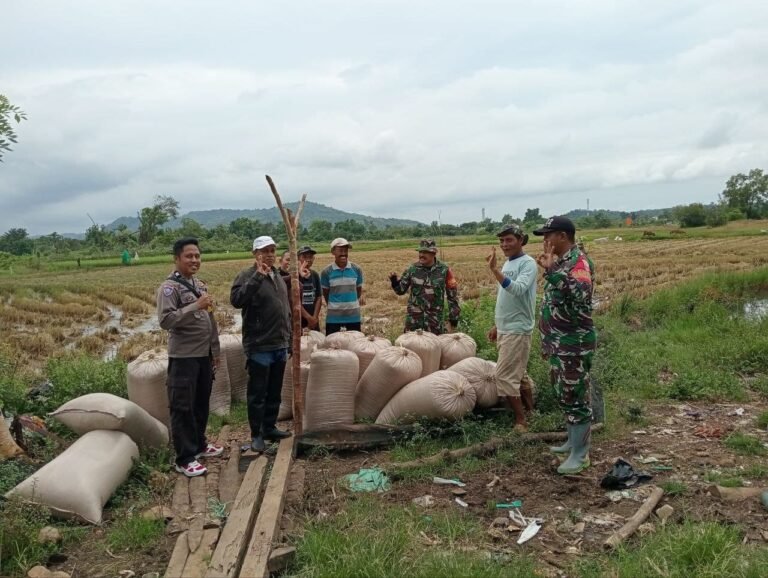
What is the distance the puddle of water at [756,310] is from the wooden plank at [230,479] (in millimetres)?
8158

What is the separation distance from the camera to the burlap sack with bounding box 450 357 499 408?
17.7 feet

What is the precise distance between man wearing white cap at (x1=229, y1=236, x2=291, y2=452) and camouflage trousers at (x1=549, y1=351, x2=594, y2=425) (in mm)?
2172

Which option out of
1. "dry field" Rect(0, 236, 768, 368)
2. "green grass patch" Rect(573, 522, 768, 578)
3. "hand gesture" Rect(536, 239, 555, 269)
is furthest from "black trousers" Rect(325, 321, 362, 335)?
"green grass patch" Rect(573, 522, 768, 578)

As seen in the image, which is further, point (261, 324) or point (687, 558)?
point (261, 324)

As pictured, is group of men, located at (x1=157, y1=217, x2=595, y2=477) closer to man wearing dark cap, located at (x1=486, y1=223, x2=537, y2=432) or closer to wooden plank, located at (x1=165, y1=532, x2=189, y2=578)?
man wearing dark cap, located at (x1=486, y1=223, x2=537, y2=432)

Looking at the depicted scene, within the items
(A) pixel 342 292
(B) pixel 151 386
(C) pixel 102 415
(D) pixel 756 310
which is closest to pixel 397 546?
(C) pixel 102 415

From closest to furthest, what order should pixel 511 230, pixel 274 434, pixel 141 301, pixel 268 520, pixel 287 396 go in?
pixel 268 520 → pixel 511 230 → pixel 274 434 → pixel 287 396 → pixel 141 301

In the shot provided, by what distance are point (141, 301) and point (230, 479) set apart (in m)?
16.5

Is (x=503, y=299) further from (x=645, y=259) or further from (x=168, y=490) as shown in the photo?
(x=645, y=259)

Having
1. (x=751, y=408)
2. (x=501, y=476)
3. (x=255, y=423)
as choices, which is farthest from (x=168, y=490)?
(x=751, y=408)

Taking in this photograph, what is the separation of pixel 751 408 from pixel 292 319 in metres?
4.49

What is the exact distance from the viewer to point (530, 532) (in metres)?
3.47

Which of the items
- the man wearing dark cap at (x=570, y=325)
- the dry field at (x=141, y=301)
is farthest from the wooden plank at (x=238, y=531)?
the dry field at (x=141, y=301)

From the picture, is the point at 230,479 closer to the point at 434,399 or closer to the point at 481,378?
the point at 434,399
